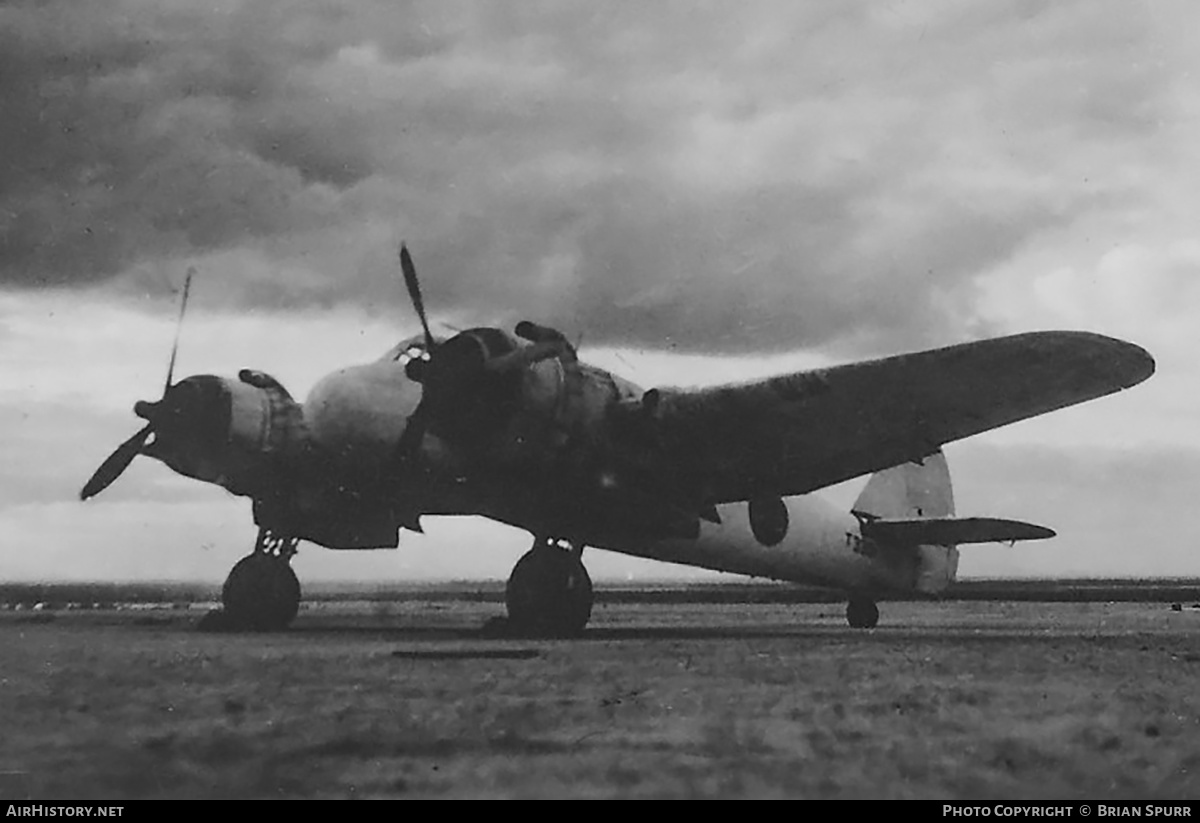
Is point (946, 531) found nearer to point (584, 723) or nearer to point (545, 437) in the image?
point (545, 437)

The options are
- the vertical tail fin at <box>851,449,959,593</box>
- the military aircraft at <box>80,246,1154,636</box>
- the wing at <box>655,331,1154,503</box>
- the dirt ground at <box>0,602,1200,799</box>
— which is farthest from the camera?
the vertical tail fin at <box>851,449,959,593</box>

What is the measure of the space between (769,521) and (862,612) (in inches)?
211

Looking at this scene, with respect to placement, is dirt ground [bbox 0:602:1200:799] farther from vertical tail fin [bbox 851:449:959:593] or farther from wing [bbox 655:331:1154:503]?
vertical tail fin [bbox 851:449:959:593]

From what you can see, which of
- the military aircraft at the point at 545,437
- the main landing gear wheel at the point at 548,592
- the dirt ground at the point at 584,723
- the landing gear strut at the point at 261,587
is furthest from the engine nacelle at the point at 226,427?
the main landing gear wheel at the point at 548,592

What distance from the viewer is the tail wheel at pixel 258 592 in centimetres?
1766

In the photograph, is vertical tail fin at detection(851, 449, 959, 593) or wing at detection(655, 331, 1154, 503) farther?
vertical tail fin at detection(851, 449, 959, 593)

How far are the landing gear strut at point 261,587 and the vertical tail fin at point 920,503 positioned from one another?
11876 mm

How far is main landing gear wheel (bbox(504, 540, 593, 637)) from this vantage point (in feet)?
56.7

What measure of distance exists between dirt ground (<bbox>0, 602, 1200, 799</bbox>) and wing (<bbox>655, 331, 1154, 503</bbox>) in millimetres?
3347

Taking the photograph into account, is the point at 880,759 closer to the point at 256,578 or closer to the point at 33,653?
the point at 33,653

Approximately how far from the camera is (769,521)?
66.4 ft

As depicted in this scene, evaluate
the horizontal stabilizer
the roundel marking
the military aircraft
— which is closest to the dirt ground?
the military aircraft

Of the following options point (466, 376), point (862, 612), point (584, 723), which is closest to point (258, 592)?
point (466, 376)
